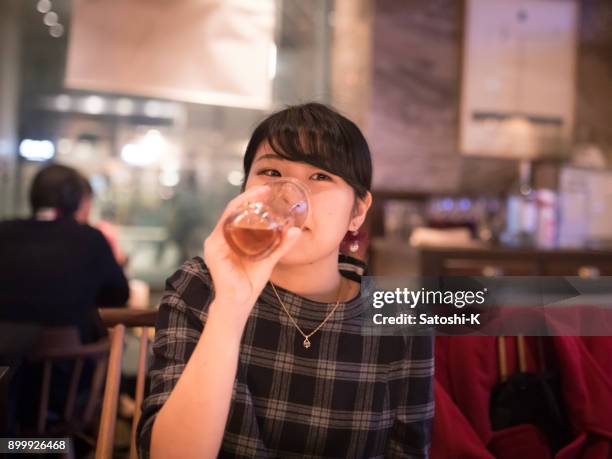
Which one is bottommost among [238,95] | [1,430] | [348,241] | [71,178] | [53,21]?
[1,430]

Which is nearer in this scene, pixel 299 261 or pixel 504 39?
pixel 299 261

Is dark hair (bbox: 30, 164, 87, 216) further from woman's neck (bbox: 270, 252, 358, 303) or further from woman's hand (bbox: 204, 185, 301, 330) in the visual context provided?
woman's hand (bbox: 204, 185, 301, 330)

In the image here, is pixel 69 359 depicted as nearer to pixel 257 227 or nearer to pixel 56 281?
pixel 56 281

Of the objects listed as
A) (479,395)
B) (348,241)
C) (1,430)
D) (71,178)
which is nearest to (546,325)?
(479,395)

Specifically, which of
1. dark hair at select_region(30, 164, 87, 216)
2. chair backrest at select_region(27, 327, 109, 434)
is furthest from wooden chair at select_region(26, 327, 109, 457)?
dark hair at select_region(30, 164, 87, 216)

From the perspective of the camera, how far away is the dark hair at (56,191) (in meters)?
1.83

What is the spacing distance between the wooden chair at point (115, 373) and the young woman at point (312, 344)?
18cm

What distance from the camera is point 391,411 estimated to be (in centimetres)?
83

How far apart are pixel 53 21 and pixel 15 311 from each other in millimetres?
2094

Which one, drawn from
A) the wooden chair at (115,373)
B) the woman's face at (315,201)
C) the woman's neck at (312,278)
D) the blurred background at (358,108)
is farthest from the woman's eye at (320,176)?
the blurred background at (358,108)

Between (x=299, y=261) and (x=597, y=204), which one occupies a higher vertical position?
(x=597, y=204)

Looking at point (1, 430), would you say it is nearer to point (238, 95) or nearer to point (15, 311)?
point (15, 311)

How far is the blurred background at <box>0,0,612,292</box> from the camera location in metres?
2.98

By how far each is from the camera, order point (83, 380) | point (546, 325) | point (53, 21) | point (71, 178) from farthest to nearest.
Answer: point (53, 21), point (71, 178), point (83, 380), point (546, 325)
